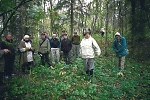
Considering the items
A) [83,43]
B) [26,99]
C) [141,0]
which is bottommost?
[26,99]

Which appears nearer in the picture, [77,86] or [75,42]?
[77,86]

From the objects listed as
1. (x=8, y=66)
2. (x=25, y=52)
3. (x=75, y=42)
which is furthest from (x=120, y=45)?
(x=8, y=66)

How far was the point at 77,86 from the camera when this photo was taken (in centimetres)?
784

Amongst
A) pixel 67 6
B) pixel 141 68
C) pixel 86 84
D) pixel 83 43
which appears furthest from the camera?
pixel 67 6

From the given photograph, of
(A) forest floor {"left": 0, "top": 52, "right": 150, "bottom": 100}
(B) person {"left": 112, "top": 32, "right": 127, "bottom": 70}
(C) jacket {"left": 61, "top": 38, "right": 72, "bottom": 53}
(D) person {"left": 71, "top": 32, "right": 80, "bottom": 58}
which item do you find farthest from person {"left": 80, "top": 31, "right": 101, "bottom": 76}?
(D) person {"left": 71, "top": 32, "right": 80, "bottom": 58}

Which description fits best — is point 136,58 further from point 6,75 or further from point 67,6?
point 6,75

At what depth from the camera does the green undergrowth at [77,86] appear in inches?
277

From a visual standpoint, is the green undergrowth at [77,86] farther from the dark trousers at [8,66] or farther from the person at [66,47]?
the person at [66,47]

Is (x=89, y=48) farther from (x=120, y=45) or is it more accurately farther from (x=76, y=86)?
(x=76, y=86)

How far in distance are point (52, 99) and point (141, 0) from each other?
1175 centimetres

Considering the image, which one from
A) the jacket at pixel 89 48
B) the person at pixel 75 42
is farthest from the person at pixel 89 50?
the person at pixel 75 42

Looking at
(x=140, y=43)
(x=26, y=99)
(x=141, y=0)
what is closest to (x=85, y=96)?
(x=26, y=99)

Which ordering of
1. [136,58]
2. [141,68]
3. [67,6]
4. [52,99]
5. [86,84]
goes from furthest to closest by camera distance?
[67,6]
[136,58]
[141,68]
[86,84]
[52,99]

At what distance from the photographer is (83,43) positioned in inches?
364
